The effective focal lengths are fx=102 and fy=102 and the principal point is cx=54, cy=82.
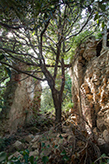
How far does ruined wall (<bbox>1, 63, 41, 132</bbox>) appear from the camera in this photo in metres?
4.28

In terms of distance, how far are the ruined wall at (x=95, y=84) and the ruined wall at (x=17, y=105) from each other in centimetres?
249

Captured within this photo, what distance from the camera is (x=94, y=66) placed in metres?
3.44

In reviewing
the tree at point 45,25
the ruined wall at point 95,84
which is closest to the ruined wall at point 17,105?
the tree at point 45,25

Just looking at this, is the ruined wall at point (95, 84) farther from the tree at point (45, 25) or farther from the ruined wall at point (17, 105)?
the ruined wall at point (17, 105)

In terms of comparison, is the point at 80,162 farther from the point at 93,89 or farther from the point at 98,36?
the point at 98,36

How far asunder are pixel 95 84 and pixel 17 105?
368 centimetres

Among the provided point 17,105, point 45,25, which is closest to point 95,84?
point 45,25

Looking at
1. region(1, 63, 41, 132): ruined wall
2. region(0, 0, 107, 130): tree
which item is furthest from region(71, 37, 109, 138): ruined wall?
region(1, 63, 41, 132): ruined wall

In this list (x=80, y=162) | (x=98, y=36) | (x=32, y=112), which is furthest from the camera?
(x=32, y=112)

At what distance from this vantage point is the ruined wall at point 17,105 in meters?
4.28

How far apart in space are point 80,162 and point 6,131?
3.48 metres

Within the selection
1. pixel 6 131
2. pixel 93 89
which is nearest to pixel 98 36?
pixel 93 89

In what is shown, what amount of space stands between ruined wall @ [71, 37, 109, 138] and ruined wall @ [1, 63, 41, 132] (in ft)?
8.17

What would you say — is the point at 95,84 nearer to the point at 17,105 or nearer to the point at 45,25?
the point at 45,25
